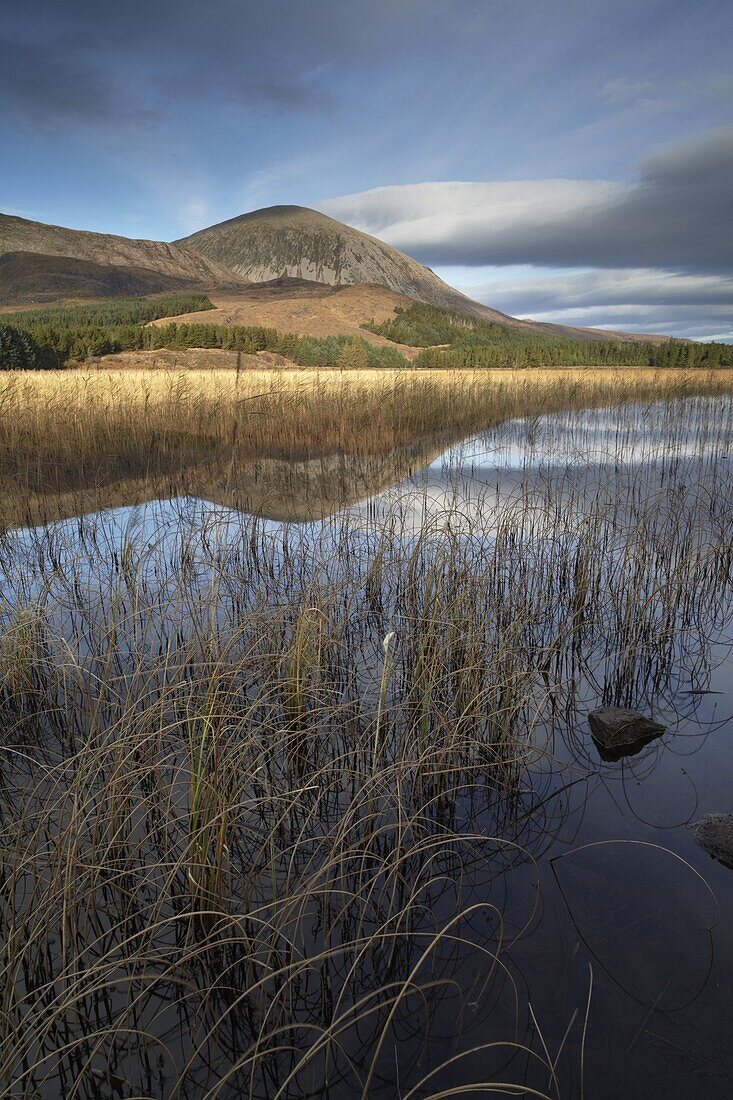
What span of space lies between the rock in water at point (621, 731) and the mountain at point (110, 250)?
192003 millimetres

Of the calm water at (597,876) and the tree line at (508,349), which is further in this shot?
the tree line at (508,349)

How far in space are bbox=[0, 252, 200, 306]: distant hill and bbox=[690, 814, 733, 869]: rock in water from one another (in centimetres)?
16780

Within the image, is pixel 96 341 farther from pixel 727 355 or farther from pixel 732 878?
pixel 732 878

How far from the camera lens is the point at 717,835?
6.75 ft

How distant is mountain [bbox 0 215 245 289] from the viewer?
178750 mm

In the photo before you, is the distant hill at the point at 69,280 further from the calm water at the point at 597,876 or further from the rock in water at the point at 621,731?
the rock in water at the point at 621,731

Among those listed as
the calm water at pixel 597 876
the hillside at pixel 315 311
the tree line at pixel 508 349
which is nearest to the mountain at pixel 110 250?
the hillside at pixel 315 311

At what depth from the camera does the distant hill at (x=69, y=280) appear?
5846 inches

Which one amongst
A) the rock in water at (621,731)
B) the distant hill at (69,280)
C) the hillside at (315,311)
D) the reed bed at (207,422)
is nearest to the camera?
the rock in water at (621,731)

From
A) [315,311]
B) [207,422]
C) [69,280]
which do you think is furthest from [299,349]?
[69,280]

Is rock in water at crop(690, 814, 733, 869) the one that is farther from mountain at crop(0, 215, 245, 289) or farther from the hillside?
mountain at crop(0, 215, 245, 289)

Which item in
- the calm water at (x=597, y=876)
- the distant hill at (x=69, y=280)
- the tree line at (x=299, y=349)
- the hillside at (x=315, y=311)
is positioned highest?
the distant hill at (x=69, y=280)

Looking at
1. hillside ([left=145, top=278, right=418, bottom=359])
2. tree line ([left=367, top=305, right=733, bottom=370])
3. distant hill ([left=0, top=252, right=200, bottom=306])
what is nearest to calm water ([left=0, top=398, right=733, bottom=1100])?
tree line ([left=367, top=305, right=733, bottom=370])

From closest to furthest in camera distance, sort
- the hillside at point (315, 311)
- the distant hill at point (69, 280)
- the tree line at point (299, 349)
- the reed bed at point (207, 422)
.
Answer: the reed bed at point (207, 422) → the tree line at point (299, 349) → the hillside at point (315, 311) → the distant hill at point (69, 280)
